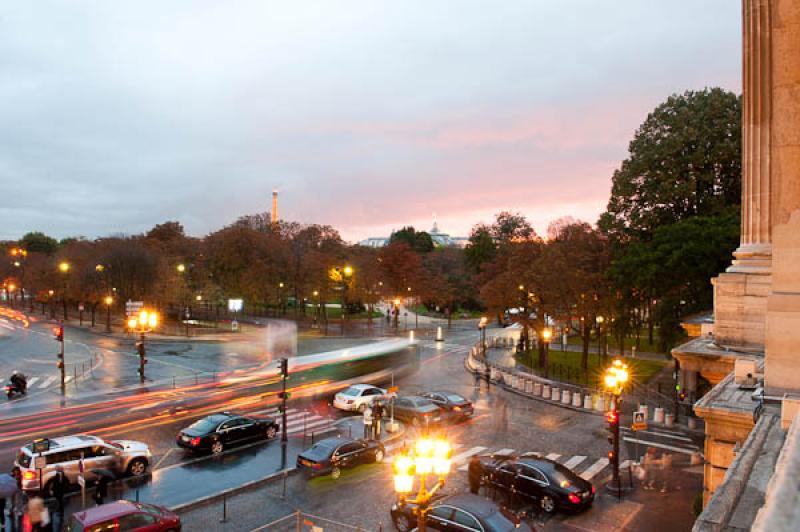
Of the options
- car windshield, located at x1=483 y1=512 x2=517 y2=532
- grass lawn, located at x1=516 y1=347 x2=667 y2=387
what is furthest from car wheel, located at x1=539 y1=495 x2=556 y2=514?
grass lawn, located at x1=516 y1=347 x2=667 y2=387

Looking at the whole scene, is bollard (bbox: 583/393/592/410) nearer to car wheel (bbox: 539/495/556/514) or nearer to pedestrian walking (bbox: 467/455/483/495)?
pedestrian walking (bbox: 467/455/483/495)

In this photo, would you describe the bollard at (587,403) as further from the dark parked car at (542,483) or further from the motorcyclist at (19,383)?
the motorcyclist at (19,383)

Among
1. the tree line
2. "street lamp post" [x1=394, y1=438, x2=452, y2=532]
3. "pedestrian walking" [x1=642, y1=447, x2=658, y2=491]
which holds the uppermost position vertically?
the tree line

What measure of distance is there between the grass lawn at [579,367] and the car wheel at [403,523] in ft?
76.9

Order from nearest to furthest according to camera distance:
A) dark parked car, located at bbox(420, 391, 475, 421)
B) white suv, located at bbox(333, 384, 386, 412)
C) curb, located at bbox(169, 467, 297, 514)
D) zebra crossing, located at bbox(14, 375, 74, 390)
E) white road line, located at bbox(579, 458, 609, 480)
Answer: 1. curb, located at bbox(169, 467, 297, 514)
2. white road line, located at bbox(579, 458, 609, 480)
3. dark parked car, located at bbox(420, 391, 475, 421)
4. white suv, located at bbox(333, 384, 386, 412)
5. zebra crossing, located at bbox(14, 375, 74, 390)

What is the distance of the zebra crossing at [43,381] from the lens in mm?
33594

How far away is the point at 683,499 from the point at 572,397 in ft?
46.9

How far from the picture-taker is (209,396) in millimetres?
30906

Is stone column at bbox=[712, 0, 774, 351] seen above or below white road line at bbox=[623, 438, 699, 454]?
above

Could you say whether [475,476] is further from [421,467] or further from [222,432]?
[222,432]

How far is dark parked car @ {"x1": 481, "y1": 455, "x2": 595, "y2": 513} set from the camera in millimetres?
16547

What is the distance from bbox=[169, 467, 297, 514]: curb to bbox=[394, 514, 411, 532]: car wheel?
4883 mm

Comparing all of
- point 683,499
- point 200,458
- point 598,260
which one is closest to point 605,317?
point 598,260

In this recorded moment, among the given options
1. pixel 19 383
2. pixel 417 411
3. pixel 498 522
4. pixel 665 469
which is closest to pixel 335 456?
pixel 498 522
